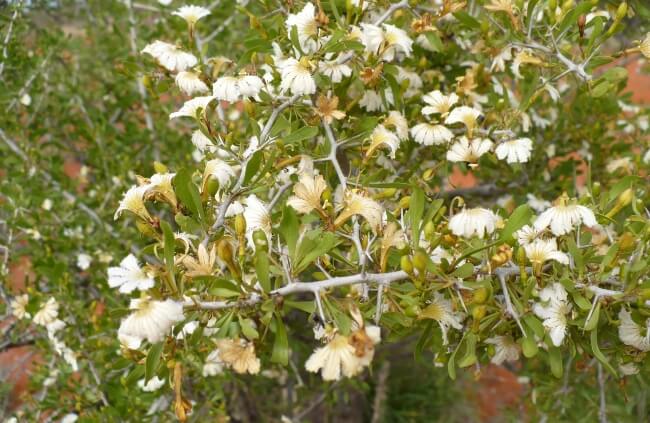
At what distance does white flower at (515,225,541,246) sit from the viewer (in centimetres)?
118

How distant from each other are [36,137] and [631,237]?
257 cm

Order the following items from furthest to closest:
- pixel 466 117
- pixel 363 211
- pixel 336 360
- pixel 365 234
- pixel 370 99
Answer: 1. pixel 370 99
2. pixel 466 117
3. pixel 365 234
4. pixel 363 211
5. pixel 336 360

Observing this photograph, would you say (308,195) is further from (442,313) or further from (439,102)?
(439,102)

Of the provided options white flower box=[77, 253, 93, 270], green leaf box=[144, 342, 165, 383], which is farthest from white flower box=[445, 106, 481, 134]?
white flower box=[77, 253, 93, 270]

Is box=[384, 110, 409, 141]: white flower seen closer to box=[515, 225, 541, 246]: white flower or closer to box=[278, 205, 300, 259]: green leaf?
box=[515, 225, 541, 246]: white flower

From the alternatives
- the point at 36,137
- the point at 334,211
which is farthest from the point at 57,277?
the point at 334,211

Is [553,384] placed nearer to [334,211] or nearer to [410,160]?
[410,160]

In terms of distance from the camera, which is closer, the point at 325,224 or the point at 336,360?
the point at 336,360

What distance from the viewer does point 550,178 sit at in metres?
2.43

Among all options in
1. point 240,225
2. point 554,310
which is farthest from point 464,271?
point 240,225

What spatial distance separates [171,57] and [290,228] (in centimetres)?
72

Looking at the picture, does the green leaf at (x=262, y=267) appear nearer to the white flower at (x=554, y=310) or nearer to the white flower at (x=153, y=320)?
the white flower at (x=153, y=320)

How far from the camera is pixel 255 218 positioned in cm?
112

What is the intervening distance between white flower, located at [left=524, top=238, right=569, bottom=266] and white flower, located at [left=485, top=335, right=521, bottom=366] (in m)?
0.19
